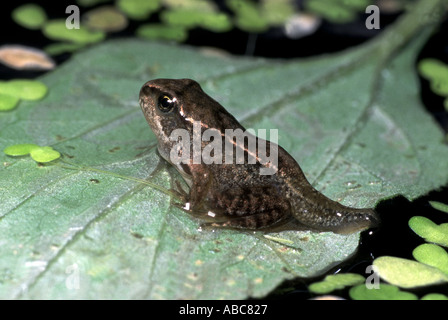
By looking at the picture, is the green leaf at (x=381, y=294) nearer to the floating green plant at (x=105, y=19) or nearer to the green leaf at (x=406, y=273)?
the green leaf at (x=406, y=273)

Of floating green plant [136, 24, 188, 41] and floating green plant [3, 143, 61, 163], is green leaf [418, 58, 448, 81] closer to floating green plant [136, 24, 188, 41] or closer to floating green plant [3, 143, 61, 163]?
floating green plant [136, 24, 188, 41]

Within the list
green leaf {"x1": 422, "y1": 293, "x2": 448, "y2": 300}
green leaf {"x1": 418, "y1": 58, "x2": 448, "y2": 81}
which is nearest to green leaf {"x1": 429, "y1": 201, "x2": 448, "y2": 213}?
green leaf {"x1": 422, "y1": 293, "x2": 448, "y2": 300}

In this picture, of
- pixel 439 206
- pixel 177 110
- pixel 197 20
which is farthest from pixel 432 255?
pixel 197 20

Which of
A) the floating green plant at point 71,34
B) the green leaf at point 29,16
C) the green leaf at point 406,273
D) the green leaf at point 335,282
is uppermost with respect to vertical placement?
the green leaf at point 29,16

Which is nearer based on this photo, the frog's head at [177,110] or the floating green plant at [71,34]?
the frog's head at [177,110]

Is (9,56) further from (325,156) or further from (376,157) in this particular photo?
(376,157)

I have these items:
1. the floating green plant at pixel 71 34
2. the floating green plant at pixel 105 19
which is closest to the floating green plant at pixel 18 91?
the floating green plant at pixel 71 34

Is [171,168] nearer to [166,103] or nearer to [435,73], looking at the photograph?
[166,103]

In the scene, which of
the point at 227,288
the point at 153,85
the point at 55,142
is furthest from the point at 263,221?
the point at 55,142
